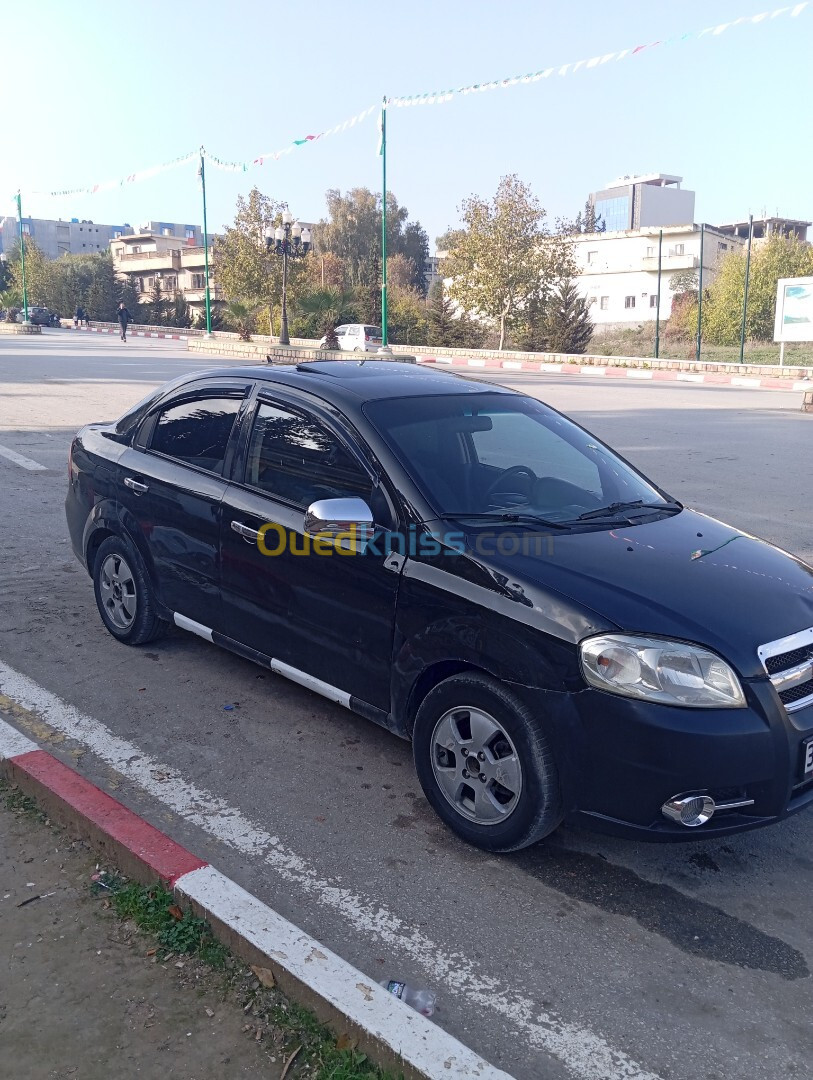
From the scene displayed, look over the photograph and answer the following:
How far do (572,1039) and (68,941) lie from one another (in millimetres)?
1541

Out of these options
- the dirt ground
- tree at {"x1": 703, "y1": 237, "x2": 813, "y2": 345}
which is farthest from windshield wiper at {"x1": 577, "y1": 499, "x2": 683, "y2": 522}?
tree at {"x1": 703, "y1": 237, "x2": 813, "y2": 345}

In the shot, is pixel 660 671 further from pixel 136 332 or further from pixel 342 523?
pixel 136 332

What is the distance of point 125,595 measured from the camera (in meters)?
5.28

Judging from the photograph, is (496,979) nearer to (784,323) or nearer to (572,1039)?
(572,1039)

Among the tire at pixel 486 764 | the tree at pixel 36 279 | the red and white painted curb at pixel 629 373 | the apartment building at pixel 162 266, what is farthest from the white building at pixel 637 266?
the tire at pixel 486 764

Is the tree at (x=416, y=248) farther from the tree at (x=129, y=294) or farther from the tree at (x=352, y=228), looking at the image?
the tree at (x=129, y=294)

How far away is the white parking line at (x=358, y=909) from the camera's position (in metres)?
2.55

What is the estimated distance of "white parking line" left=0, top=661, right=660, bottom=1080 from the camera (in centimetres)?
255

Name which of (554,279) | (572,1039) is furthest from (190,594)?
(554,279)

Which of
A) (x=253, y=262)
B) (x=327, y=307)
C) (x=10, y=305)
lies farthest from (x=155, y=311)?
(x=327, y=307)

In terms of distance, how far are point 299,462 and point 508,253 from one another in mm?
42175

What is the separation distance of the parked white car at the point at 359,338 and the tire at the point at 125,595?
1363 inches

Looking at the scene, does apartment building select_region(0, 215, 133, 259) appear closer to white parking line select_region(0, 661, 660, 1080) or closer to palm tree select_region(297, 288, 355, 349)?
palm tree select_region(297, 288, 355, 349)

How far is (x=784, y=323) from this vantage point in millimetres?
30672
